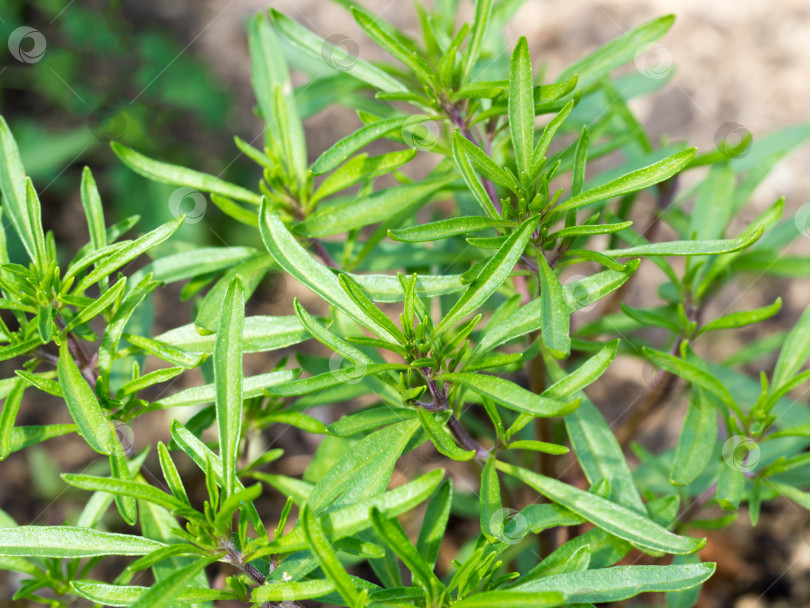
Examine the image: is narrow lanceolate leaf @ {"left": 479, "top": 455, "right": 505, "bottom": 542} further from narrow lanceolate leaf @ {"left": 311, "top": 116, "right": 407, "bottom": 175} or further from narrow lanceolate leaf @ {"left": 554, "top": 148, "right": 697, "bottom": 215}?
narrow lanceolate leaf @ {"left": 311, "top": 116, "right": 407, "bottom": 175}

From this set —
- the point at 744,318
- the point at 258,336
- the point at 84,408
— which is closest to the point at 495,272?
the point at 258,336

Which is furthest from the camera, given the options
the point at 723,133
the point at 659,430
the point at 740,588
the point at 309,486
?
the point at 723,133

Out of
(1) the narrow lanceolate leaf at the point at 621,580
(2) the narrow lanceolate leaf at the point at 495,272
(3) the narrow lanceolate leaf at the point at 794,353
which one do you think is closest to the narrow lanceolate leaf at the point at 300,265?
(2) the narrow lanceolate leaf at the point at 495,272

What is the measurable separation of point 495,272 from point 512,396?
18 cm

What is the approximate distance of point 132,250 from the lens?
1.16m

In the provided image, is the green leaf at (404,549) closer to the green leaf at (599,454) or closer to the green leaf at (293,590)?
the green leaf at (293,590)

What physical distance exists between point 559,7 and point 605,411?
1785 millimetres

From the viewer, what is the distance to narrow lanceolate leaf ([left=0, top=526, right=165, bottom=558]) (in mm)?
1006

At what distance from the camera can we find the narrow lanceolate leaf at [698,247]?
3.39ft

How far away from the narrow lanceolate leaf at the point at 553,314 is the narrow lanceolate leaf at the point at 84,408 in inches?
27.2

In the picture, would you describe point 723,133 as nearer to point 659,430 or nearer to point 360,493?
point 659,430

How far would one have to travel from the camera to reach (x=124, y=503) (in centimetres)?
110

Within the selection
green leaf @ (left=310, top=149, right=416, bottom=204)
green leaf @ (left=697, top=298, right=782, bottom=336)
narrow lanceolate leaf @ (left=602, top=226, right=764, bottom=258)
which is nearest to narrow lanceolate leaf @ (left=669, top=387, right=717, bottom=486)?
green leaf @ (left=697, top=298, right=782, bottom=336)

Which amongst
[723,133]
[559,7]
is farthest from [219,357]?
[559,7]
